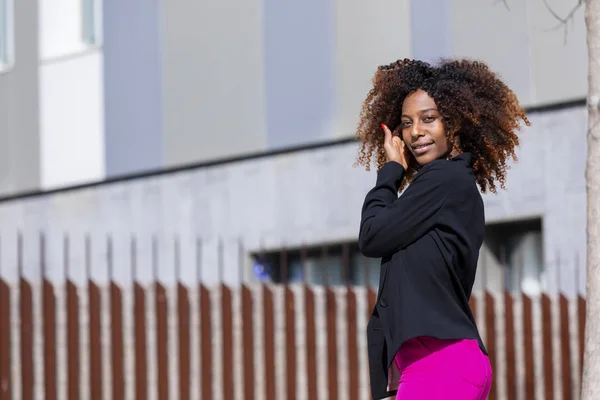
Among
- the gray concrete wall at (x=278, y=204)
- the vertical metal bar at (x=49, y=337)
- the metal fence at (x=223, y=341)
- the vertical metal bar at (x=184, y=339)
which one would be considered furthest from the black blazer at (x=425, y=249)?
the gray concrete wall at (x=278, y=204)

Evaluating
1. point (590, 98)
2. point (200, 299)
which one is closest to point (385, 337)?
point (590, 98)

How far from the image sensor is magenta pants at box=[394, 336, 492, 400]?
353 cm

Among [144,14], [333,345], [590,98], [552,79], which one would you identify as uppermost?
[144,14]

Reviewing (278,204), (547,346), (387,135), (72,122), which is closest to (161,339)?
(547,346)

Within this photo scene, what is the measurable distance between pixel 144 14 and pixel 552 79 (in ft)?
14.1

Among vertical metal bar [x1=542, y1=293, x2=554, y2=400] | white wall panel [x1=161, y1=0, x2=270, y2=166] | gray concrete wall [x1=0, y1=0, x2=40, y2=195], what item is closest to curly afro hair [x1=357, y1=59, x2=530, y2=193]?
vertical metal bar [x1=542, y1=293, x2=554, y2=400]

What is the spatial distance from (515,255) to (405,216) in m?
8.02

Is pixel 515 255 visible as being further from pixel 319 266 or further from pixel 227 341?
pixel 227 341

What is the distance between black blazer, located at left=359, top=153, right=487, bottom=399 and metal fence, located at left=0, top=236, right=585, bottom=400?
13.6ft

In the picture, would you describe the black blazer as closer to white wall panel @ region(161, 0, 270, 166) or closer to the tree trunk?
the tree trunk

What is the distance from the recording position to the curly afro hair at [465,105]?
3.81m

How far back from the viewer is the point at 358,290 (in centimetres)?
813

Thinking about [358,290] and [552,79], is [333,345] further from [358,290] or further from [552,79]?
[552,79]

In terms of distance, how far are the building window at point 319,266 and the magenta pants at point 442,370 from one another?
8.32m
